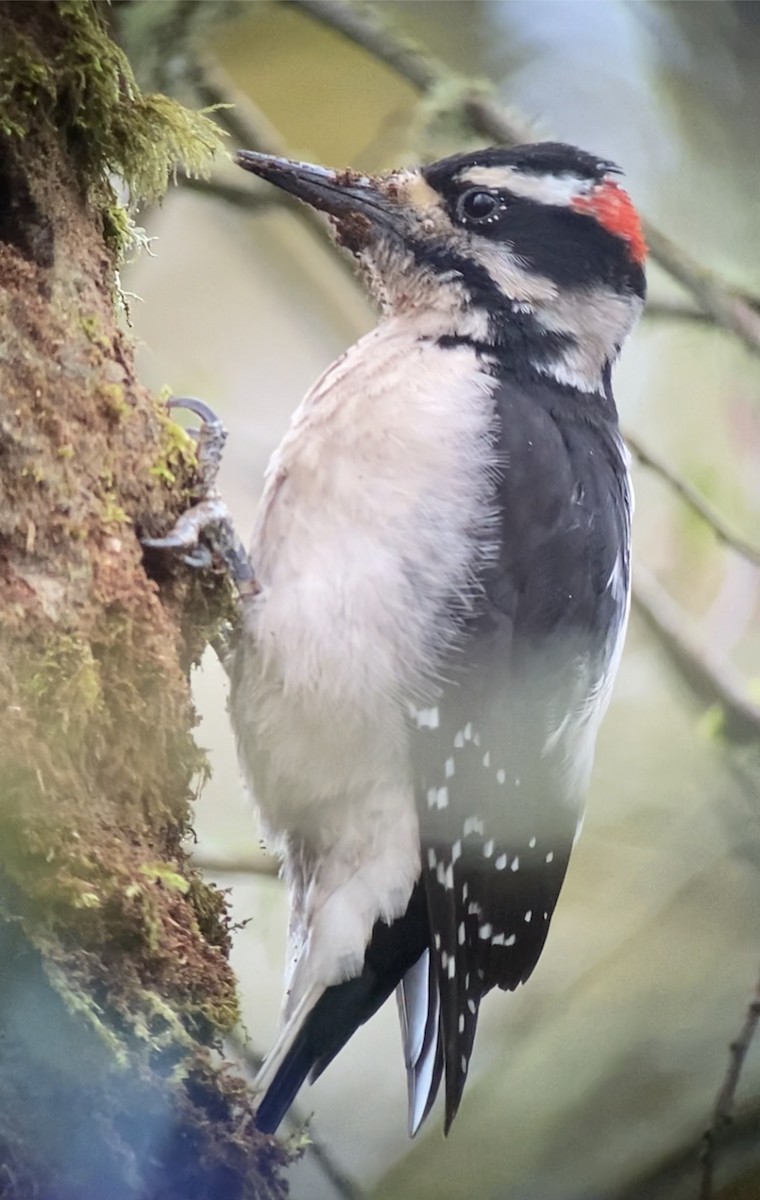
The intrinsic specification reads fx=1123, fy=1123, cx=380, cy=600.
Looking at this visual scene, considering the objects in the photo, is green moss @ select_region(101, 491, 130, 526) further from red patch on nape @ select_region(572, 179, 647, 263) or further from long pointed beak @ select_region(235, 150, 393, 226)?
red patch on nape @ select_region(572, 179, 647, 263)

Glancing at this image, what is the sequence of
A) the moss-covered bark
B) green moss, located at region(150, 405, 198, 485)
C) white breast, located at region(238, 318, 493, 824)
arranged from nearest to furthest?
1. the moss-covered bark
2. green moss, located at region(150, 405, 198, 485)
3. white breast, located at region(238, 318, 493, 824)

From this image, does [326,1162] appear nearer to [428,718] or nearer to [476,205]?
[428,718]

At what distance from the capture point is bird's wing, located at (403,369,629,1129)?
0.98 meters

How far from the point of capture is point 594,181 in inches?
40.6

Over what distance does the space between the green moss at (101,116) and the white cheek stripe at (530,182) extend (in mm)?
251

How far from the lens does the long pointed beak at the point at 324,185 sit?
94 cm

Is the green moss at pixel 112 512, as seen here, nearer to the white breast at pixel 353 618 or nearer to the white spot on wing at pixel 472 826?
the white breast at pixel 353 618

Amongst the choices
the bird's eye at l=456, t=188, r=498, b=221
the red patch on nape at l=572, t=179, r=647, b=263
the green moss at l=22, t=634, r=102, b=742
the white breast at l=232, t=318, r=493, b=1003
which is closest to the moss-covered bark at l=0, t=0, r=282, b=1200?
the green moss at l=22, t=634, r=102, b=742

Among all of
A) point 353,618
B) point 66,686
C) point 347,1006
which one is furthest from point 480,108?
point 347,1006

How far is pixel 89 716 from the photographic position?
0.78 m

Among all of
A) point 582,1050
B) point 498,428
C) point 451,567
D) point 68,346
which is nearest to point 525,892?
point 582,1050

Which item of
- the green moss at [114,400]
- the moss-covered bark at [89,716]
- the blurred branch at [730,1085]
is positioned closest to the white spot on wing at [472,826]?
the moss-covered bark at [89,716]

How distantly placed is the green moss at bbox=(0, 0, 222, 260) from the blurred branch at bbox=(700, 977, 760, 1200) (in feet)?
2.95

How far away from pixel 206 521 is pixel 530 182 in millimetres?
443
